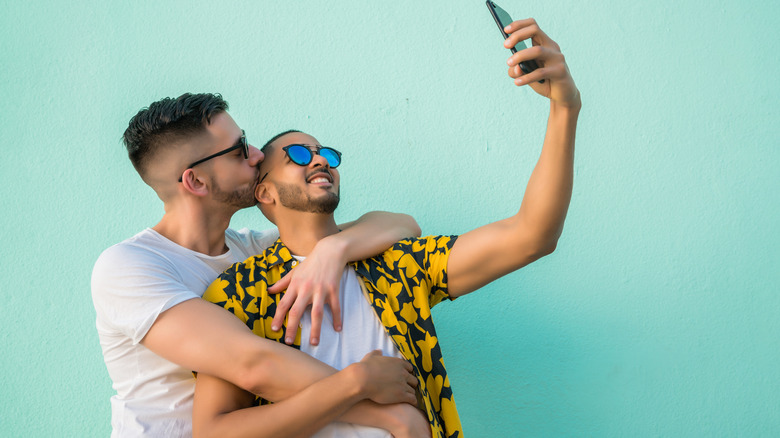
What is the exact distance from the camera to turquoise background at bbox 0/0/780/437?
2334mm

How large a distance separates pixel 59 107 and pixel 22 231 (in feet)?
1.70

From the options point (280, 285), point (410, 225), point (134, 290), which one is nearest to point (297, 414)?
point (280, 285)

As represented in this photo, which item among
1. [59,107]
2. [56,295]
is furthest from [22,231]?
[59,107]

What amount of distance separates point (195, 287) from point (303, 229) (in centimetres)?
36

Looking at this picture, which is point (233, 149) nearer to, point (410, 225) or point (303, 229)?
point (303, 229)

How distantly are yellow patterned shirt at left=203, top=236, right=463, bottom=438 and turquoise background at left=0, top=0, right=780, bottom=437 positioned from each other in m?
0.63

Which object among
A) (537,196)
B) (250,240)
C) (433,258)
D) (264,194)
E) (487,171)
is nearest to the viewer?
(537,196)

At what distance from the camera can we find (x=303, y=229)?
1911 millimetres

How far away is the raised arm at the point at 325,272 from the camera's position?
5.37 ft

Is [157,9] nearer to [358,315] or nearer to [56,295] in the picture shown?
[56,295]

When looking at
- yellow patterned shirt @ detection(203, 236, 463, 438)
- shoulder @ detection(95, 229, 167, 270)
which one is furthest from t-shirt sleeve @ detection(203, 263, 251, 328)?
shoulder @ detection(95, 229, 167, 270)

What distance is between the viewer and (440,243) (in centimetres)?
182

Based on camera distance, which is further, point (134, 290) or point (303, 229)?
point (303, 229)

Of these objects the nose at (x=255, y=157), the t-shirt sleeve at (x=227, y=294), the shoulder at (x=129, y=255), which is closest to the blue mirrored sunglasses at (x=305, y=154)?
the nose at (x=255, y=157)
